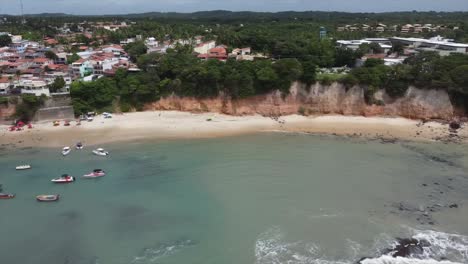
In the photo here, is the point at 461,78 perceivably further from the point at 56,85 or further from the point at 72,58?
the point at 72,58

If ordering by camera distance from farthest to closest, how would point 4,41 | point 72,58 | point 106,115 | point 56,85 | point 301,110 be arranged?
1. point 4,41
2. point 72,58
3. point 301,110
4. point 56,85
5. point 106,115

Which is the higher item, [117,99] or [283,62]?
[283,62]

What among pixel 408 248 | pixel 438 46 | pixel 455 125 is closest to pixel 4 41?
pixel 438 46

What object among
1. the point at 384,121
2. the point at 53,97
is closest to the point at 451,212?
the point at 384,121

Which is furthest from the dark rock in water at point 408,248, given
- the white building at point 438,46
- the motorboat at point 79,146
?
the white building at point 438,46

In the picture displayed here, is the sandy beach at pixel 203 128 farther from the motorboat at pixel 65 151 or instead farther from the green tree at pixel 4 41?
the green tree at pixel 4 41

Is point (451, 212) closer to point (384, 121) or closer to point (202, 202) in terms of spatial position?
point (202, 202)
